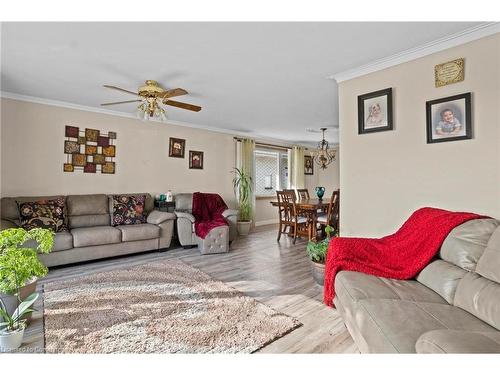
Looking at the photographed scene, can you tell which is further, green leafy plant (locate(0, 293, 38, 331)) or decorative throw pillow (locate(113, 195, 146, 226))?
decorative throw pillow (locate(113, 195, 146, 226))

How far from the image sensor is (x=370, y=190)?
8.53 feet

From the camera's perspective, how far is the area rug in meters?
1.72

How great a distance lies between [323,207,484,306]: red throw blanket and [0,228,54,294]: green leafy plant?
6.71ft

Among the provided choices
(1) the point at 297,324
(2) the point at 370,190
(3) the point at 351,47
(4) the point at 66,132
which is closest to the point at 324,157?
(2) the point at 370,190

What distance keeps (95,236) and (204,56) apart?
2.66 meters

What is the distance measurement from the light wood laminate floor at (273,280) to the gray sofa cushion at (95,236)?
11.6 inches

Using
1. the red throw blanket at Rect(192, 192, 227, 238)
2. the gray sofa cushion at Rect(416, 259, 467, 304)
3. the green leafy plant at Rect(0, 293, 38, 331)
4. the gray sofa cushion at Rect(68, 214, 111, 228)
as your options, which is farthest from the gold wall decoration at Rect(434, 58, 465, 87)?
the gray sofa cushion at Rect(68, 214, 111, 228)

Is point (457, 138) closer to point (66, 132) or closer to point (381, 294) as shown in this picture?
point (381, 294)

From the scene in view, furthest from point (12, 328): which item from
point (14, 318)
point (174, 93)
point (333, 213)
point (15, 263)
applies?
point (333, 213)

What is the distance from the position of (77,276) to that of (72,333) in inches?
53.0

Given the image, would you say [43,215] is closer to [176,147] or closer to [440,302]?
[176,147]

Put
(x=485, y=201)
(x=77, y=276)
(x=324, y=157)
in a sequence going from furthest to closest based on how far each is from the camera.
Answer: (x=324, y=157) < (x=77, y=276) < (x=485, y=201)

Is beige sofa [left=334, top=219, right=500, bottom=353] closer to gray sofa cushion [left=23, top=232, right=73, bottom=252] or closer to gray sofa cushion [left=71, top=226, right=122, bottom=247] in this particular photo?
gray sofa cushion [left=71, top=226, right=122, bottom=247]

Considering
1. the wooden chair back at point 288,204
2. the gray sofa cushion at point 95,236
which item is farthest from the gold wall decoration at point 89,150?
the wooden chair back at point 288,204
